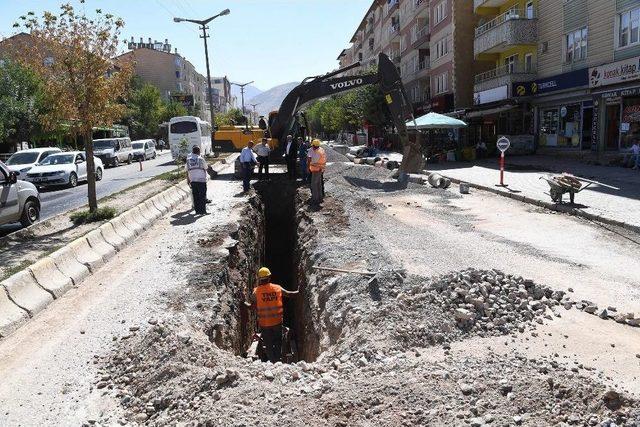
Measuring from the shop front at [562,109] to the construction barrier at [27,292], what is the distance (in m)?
24.3

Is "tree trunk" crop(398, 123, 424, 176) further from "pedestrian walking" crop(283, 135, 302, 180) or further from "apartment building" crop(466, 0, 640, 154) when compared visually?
"apartment building" crop(466, 0, 640, 154)

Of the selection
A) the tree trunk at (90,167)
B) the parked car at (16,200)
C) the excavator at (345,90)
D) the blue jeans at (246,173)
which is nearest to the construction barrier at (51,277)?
the parked car at (16,200)

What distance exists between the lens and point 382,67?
64.1ft

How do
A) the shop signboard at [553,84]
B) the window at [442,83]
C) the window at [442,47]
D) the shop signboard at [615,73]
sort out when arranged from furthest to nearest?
the window at [442,83]
the window at [442,47]
the shop signboard at [553,84]
the shop signboard at [615,73]

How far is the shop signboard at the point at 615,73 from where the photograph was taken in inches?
829

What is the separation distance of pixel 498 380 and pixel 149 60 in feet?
340

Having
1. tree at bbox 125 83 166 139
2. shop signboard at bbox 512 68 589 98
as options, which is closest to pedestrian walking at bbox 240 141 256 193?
shop signboard at bbox 512 68 589 98

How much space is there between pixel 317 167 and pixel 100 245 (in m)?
6.34

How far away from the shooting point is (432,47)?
44.2 m

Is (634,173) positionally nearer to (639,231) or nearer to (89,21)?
(639,231)

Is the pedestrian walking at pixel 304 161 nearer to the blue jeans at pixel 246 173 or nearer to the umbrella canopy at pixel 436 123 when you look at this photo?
the blue jeans at pixel 246 173

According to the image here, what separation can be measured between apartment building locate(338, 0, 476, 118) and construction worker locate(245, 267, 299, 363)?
1317 inches

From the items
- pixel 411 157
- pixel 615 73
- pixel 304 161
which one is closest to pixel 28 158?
pixel 304 161

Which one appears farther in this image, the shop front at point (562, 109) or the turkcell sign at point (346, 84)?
the shop front at point (562, 109)
